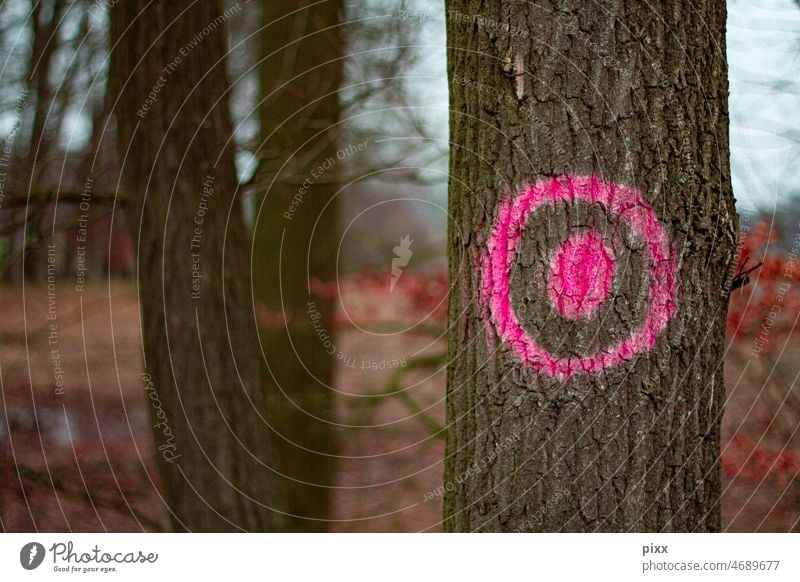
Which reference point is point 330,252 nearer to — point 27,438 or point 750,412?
point 27,438

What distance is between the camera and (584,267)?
1.92 meters

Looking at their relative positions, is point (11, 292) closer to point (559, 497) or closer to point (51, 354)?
point (51, 354)

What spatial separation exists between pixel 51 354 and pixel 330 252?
1575 millimetres

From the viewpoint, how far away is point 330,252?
156 inches

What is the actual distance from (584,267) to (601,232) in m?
0.11

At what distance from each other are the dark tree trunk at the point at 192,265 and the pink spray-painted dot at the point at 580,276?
68.0 inches

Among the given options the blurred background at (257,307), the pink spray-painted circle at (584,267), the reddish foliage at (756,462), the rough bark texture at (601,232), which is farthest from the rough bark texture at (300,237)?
the reddish foliage at (756,462)

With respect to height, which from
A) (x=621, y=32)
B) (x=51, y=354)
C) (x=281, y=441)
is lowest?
(x=281, y=441)

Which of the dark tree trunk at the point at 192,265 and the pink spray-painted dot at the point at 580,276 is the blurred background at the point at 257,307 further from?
the pink spray-painted dot at the point at 580,276

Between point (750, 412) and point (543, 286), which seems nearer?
point (543, 286)
